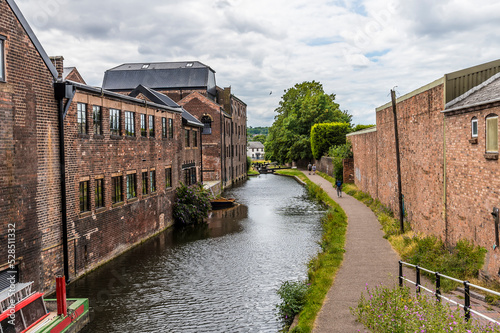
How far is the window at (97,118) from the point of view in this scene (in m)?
15.4

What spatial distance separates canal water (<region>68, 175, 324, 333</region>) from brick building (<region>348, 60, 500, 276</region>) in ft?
15.3

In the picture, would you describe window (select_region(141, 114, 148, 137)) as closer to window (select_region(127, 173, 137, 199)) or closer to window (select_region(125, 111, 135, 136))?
window (select_region(125, 111, 135, 136))

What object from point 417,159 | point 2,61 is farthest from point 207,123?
point 2,61

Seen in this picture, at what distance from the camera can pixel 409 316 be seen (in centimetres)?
701

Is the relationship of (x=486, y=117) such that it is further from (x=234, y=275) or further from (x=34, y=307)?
(x=34, y=307)

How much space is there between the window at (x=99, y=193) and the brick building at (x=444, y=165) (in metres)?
11.5

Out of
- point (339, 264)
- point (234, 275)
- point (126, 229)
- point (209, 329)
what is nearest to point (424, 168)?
point (339, 264)

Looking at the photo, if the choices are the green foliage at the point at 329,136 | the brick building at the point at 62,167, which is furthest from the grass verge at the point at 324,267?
the green foliage at the point at 329,136

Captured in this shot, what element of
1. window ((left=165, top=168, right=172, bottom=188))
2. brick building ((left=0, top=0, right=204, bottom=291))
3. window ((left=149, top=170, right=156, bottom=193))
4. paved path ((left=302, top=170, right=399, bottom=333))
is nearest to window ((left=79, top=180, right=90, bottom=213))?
brick building ((left=0, top=0, right=204, bottom=291))

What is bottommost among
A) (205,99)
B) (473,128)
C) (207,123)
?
(473,128)

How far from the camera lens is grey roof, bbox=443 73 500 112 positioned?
10.8 meters

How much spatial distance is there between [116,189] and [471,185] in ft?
40.2

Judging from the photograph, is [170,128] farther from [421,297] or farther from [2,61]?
[421,297]

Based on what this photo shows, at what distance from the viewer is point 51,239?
12.4m
